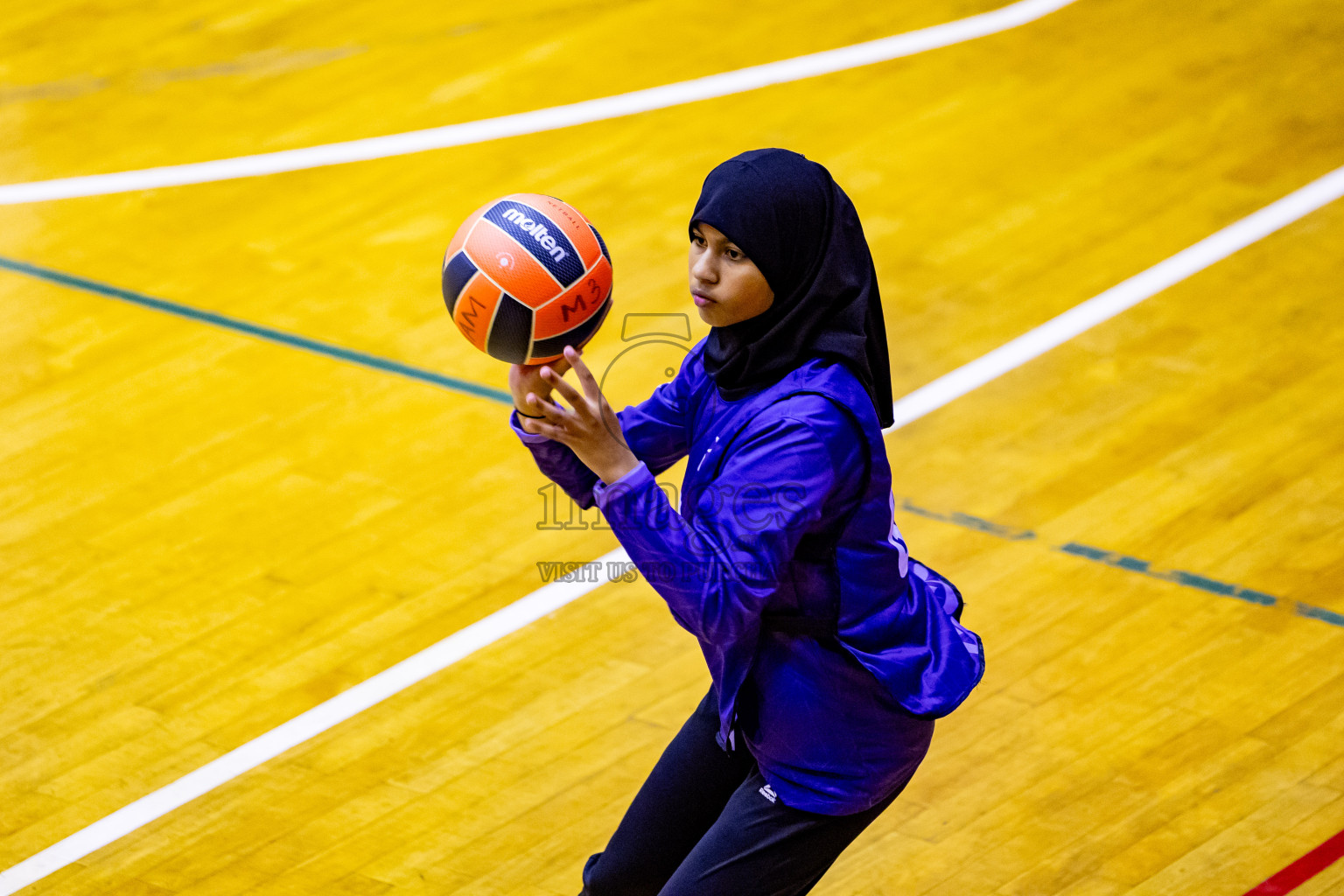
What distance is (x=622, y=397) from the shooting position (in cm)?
544

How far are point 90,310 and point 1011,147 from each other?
391cm

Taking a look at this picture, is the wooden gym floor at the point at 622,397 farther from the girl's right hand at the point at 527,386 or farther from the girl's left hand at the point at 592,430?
the girl's left hand at the point at 592,430

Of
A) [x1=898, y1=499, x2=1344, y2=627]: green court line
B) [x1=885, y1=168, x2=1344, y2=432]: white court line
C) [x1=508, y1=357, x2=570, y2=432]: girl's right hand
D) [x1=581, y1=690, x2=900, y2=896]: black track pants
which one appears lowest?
[x1=898, y1=499, x2=1344, y2=627]: green court line

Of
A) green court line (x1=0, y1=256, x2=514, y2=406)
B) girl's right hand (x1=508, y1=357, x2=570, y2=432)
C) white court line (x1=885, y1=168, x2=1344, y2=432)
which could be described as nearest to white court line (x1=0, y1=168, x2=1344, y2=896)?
white court line (x1=885, y1=168, x2=1344, y2=432)

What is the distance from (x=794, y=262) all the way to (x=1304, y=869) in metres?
2.08

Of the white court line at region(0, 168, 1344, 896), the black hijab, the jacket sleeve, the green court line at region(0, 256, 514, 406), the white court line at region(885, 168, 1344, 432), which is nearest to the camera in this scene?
the jacket sleeve

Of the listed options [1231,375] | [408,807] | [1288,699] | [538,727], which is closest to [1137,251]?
[1231,375]

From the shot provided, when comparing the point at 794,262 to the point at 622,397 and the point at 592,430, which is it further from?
the point at 622,397

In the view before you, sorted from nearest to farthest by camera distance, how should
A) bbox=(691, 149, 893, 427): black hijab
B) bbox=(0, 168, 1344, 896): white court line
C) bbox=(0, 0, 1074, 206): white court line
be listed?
1. bbox=(691, 149, 893, 427): black hijab
2. bbox=(0, 168, 1344, 896): white court line
3. bbox=(0, 0, 1074, 206): white court line

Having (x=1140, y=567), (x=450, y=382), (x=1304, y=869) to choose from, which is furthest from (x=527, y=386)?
(x=450, y=382)

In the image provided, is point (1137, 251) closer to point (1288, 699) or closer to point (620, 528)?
point (1288, 699)

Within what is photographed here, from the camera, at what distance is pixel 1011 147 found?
6781mm

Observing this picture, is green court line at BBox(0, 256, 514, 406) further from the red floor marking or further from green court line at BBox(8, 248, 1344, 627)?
the red floor marking

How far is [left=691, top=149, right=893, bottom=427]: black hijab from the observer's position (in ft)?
8.11
